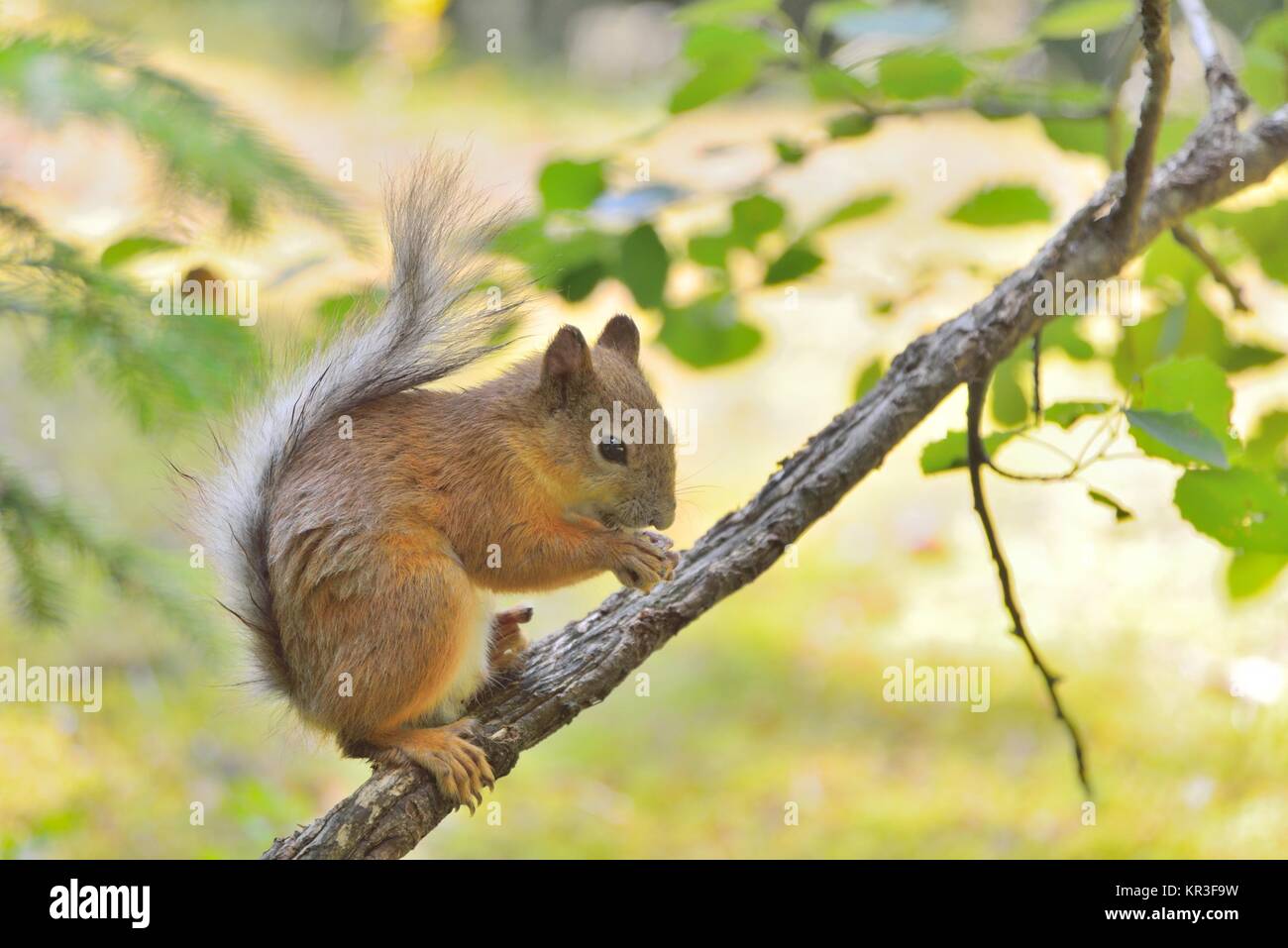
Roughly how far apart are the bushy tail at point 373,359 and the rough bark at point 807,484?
207 millimetres

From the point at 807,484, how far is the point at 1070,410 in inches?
9.4

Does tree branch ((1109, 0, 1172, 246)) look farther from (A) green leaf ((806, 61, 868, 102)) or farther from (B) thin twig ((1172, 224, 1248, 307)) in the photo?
(A) green leaf ((806, 61, 868, 102))

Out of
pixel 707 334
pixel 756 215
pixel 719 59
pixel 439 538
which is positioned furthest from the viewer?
pixel 707 334

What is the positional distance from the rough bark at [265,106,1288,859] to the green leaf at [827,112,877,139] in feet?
0.91

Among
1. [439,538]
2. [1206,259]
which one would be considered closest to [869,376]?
[1206,259]

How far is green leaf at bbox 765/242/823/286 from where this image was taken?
1433 millimetres

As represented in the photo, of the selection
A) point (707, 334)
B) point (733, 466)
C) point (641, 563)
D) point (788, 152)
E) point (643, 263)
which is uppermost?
point (788, 152)

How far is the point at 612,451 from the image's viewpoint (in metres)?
1.21

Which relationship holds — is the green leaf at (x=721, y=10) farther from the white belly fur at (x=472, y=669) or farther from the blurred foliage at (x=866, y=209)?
the white belly fur at (x=472, y=669)

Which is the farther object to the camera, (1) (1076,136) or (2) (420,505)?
(1) (1076,136)

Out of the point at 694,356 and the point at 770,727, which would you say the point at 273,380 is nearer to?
the point at 694,356


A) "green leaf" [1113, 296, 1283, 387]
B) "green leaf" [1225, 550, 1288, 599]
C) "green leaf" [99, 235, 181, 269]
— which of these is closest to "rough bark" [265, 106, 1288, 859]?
"green leaf" [1113, 296, 1283, 387]

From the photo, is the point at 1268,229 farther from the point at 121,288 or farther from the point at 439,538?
the point at 121,288

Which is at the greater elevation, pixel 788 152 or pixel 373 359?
pixel 788 152
